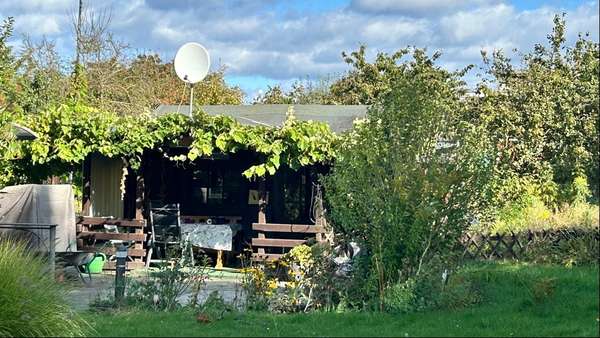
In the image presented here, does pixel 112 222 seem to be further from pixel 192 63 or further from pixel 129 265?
pixel 192 63

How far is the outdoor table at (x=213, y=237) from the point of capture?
1432 centimetres

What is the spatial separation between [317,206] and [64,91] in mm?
15158

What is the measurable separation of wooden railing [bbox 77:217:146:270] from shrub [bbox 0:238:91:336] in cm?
611

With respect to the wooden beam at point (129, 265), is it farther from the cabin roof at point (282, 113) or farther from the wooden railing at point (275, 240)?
the cabin roof at point (282, 113)

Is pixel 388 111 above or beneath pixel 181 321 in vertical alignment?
above

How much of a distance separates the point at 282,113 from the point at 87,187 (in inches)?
Result: 176

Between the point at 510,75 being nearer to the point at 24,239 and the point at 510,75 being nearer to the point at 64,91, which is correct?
the point at 24,239

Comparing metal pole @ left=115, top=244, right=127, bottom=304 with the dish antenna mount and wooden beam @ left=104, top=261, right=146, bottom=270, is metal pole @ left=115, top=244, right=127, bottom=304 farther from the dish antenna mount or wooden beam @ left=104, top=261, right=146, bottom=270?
the dish antenna mount

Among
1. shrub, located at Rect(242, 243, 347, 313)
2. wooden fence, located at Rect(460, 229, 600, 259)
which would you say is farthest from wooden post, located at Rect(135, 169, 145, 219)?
wooden fence, located at Rect(460, 229, 600, 259)

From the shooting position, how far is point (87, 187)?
50.8ft

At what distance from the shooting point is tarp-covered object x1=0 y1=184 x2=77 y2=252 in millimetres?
12547

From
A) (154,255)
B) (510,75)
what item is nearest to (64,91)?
(154,255)

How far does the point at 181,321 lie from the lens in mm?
7953

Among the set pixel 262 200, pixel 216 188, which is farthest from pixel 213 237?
pixel 216 188
